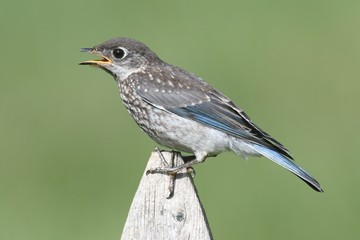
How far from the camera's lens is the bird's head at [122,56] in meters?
9.44

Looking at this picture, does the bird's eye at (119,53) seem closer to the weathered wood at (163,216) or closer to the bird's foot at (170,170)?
the bird's foot at (170,170)

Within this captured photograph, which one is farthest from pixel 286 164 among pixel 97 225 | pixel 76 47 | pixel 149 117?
pixel 76 47

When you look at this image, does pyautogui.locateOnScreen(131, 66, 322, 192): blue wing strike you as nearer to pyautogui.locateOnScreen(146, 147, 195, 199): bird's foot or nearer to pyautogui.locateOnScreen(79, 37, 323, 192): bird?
pyautogui.locateOnScreen(79, 37, 323, 192): bird

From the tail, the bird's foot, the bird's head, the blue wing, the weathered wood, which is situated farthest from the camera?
the bird's head

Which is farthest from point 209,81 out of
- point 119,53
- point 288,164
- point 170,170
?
point 170,170

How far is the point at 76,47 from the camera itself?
637 inches

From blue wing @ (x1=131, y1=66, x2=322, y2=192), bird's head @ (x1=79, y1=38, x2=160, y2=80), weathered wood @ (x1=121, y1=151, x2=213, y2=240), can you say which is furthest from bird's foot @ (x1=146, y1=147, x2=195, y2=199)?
bird's head @ (x1=79, y1=38, x2=160, y2=80)

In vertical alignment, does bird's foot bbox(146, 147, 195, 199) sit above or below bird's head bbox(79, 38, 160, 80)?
below

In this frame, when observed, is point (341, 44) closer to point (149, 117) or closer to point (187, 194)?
point (149, 117)

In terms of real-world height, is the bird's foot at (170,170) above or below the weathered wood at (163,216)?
above

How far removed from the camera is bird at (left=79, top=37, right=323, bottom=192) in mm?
8766

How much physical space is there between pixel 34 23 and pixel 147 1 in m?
1.64

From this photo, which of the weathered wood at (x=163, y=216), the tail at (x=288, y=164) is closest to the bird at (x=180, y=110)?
the tail at (x=288, y=164)

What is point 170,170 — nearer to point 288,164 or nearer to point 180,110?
point 288,164
